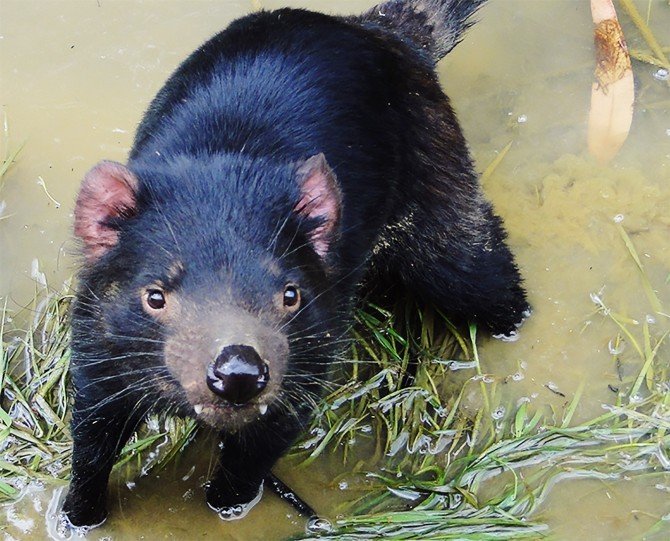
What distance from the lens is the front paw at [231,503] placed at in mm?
4629

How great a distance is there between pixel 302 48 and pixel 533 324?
6.60 ft

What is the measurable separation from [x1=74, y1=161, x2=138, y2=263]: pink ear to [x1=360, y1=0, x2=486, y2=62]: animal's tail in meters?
2.04

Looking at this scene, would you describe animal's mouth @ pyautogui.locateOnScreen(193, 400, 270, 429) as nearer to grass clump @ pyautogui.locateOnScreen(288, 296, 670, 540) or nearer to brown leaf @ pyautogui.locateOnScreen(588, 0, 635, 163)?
grass clump @ pyautogui.locateOnScreen(288, 296, 670, 540)

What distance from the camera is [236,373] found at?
10.7 feet

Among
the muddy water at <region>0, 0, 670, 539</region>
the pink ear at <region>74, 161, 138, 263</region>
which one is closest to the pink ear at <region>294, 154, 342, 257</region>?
the pink ear at <region>74, 161, 138, 263</region>

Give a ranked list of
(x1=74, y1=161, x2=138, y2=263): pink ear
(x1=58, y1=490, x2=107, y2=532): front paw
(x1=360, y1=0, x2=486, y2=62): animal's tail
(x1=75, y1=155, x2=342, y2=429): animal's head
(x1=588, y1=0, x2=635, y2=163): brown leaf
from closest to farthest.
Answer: (x1=75, y1=155, x2=342, y2=429): animal's head → (x1=74, y1=161, x2=138, y2=263): pink ear → (x1=58, y1=490, x2=107, y2=532): front paw → (x1=360, y1=0, x2=486, y2=62): animal's tail → (x1=588, y1=0, x2=635, y2=163): brown leaf

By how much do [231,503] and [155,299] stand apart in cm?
141

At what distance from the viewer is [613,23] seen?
662 centimetres

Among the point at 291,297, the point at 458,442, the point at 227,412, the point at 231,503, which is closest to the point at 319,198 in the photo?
the point at 291,297

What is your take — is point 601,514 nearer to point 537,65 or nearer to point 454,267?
point 454,267

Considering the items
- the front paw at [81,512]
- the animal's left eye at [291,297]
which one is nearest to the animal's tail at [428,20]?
the animal's left eye at [291,297]

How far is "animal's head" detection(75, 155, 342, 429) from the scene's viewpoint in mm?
3477

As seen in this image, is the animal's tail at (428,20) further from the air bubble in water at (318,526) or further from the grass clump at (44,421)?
the air bubble in water at (318,526)

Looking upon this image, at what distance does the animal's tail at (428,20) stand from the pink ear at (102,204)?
80.2 inches
